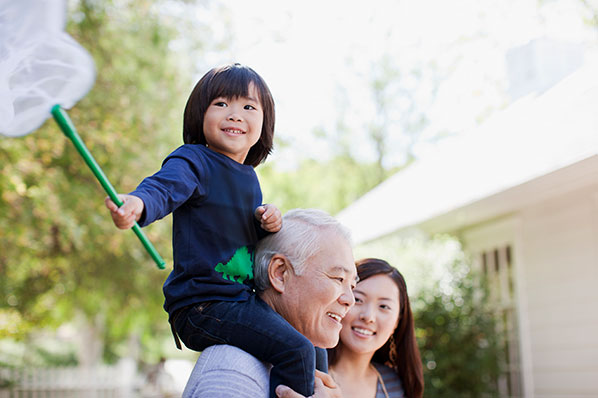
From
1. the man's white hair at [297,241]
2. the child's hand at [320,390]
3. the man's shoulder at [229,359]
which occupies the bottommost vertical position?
the child's hand at [320,390]

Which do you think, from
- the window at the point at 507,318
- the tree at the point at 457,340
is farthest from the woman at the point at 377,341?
the window at the point at 507,318

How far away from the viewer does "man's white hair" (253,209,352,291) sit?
2240 millimetres

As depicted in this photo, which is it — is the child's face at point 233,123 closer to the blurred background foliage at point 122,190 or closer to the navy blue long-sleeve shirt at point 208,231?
the navy blue long-sleeve shirt at point 208,231

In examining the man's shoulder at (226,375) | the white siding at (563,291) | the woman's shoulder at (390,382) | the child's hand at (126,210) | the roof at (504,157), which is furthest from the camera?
the white siding at (563,291)

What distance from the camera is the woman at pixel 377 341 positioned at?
326cm

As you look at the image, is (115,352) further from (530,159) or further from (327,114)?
(530,159)

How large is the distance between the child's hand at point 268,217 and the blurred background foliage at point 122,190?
6.01 metres

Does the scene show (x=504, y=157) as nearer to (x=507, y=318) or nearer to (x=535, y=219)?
(x=535, y=219)

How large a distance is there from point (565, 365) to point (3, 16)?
7459 mm

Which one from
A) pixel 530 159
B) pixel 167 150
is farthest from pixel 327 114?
pixel 530 159

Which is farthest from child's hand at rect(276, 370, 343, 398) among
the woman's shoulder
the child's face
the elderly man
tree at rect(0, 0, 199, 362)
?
tree at rect(0, 0, 199, 362)

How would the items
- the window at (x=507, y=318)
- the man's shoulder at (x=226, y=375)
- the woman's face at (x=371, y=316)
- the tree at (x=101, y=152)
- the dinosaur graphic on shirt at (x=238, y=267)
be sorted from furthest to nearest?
1. the tree at (x=101, y=152)
2. the window at (x=507, y=318)
3. the woman's face at (x=371, y=316)
4. the dinosaur graphic on shirt at (x=238, y=267)
5. the man's shoulder at (x=226, y=375)

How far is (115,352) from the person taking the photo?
1515 inches

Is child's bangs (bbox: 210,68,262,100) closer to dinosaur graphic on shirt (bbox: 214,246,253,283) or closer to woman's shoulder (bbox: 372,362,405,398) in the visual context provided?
dinosaur graphic on shirt (bbox: 214,246,253,283)
